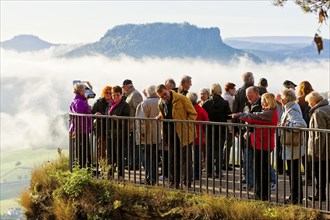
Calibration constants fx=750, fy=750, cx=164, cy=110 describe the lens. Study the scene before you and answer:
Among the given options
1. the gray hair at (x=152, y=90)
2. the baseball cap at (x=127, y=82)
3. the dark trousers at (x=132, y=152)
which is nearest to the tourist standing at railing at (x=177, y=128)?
the gray hair at (x=152, y=90)

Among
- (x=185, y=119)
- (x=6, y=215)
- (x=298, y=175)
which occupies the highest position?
(x=185, y=119)

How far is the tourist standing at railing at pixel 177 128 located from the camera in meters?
13.1

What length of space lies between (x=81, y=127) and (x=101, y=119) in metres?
0.83

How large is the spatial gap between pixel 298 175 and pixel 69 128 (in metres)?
5.82

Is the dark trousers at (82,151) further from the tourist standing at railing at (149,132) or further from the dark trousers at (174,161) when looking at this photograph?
the dark trousers at (174,161)

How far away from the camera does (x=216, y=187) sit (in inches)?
527

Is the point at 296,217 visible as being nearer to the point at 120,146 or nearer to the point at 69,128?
the point at 120,146

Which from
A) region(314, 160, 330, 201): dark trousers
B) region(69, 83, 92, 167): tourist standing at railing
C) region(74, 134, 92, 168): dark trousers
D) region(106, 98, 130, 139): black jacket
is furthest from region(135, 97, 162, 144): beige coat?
region(314, 160, 330, 201): dark trousers

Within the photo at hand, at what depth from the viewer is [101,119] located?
14.6 metres

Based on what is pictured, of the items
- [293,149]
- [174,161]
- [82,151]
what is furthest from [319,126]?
[82,151]

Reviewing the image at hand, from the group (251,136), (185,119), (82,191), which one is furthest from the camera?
(82,191)

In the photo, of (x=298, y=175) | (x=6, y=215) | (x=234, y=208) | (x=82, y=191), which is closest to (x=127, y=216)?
(x=82, y=191)

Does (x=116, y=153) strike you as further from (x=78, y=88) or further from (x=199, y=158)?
(x=199, y=158)

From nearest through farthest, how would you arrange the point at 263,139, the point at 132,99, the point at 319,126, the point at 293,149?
the point at 319,126 → the point at 293,149 → the point at 263,139 → the point at 132,99
